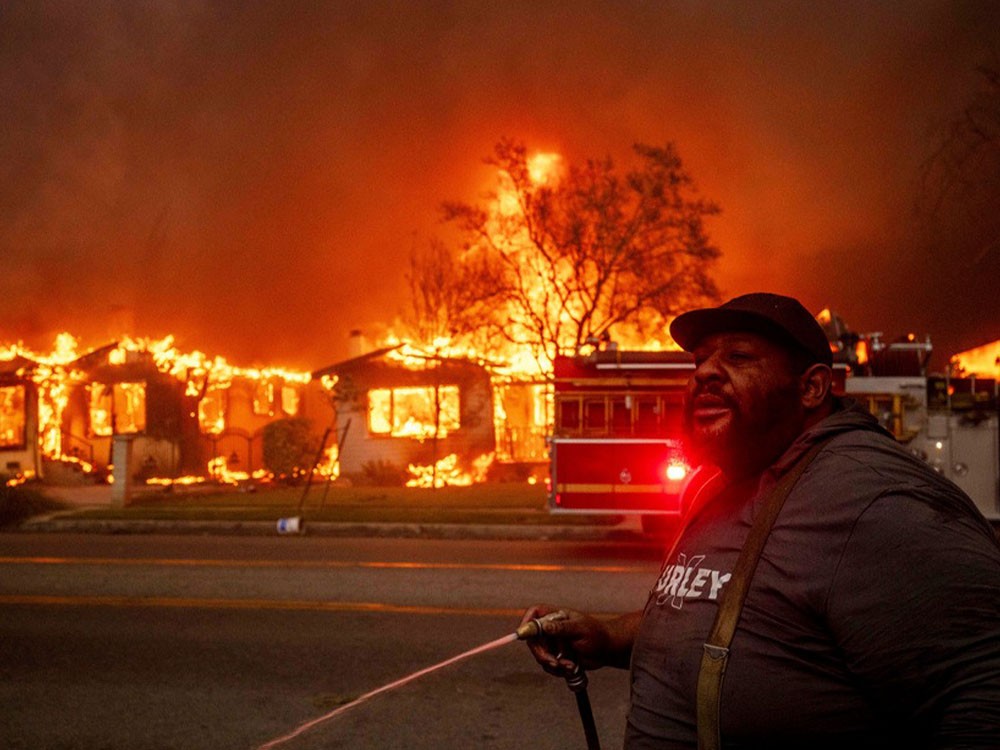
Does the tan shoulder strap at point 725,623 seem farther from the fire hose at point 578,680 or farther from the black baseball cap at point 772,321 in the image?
the fire hose at point 578,680

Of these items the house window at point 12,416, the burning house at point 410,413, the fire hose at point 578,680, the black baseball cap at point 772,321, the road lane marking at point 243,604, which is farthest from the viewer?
the burning house at point 410,413

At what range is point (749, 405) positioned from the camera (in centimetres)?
204

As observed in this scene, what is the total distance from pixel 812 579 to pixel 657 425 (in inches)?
356

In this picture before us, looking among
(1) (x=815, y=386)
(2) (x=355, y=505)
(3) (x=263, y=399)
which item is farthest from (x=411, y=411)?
(1) (x=815, y=386)

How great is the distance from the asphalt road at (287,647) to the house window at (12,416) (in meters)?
15.3

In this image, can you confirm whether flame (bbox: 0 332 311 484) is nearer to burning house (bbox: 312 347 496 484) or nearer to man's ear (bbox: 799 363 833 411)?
burning house (bbox: 312 347 496 484)

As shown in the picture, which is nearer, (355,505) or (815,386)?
(815,386)

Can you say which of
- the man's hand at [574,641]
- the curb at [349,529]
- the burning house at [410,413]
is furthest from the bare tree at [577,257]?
the man's hand at [574,641]

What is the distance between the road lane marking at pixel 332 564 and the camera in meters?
9.44

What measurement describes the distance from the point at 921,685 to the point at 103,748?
4132 millimetres

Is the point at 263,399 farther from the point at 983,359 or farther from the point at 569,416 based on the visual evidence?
the point at 569,416

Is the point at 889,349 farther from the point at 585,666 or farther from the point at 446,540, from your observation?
the point at 585,666

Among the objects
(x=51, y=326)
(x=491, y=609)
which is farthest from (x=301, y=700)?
(x=51, y=326)

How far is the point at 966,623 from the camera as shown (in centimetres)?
155
